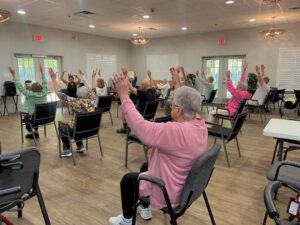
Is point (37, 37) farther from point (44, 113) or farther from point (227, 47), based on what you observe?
point (227, 47)

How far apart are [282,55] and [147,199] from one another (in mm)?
8847

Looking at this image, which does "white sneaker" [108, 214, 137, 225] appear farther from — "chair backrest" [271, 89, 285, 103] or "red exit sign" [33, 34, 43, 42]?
"red exit sign" [33, 34, 43, 42]

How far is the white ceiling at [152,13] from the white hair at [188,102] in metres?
4.49

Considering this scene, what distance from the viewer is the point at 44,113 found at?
14.7 ft

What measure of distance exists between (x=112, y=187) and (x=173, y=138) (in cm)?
172

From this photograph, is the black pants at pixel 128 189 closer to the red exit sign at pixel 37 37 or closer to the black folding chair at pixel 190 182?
the black folding chair at pixel 190 182

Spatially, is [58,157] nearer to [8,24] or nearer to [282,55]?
[8,24]

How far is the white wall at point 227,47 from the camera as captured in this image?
8781 mm

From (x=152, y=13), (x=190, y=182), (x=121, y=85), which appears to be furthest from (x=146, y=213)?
(x=152, y=13)

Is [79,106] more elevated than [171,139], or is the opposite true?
[171,139]

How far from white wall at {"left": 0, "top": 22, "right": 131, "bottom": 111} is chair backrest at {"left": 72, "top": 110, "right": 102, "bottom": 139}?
565 cm

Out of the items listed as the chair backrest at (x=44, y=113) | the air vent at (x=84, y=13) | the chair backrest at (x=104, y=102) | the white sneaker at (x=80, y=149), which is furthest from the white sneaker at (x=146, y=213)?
the air vent at (x=84, y=13)

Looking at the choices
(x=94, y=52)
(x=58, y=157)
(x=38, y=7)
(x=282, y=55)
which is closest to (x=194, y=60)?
(x=282, y=55)

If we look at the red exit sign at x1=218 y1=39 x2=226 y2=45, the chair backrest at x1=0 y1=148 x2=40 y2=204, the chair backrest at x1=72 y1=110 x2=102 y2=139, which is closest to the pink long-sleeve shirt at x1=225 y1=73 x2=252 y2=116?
the chair backrest at x1=72 y1=110 x2=102 y2=139
